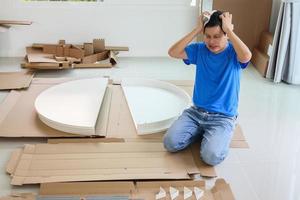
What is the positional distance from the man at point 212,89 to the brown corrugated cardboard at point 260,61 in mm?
1362

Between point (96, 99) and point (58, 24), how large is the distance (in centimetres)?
139

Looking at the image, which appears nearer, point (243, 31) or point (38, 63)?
point (38, 63)

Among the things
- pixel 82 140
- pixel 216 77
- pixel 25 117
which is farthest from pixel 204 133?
pixel 25 117

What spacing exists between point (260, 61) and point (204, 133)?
1650mm

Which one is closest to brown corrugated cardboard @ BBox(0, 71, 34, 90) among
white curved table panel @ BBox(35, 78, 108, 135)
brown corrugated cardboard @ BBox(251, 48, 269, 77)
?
white curved table panel @ BBox(35, 78, 108, 135)

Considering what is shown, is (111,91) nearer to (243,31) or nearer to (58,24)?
(58,24)

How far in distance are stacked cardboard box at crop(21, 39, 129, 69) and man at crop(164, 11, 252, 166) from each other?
1.49 metres

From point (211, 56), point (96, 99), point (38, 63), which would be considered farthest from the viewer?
point (38, 63)

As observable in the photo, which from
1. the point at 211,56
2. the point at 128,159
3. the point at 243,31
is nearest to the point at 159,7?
the point at 243,31

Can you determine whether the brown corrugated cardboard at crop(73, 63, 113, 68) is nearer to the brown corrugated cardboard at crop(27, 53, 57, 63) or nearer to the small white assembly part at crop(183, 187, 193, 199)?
the brown corrugated cardboard at crop(27, 53, 57, 63)

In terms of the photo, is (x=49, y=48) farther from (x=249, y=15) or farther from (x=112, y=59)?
(x=249, y=15)

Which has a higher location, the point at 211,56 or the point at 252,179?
the point at 211,56

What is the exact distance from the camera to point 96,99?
2.91 metres

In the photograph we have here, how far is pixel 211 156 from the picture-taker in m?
2.21
